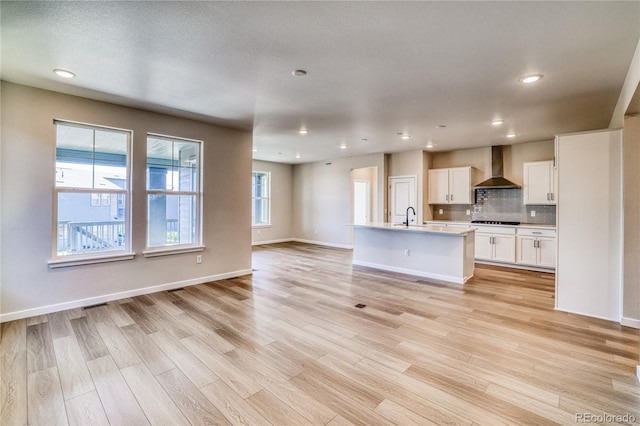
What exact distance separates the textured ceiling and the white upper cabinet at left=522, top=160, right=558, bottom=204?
158 cm

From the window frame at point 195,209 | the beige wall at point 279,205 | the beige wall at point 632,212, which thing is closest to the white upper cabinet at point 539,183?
the beige wall at point 632,212

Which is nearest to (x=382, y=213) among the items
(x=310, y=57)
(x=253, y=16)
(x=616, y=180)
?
(x=616, y=180)

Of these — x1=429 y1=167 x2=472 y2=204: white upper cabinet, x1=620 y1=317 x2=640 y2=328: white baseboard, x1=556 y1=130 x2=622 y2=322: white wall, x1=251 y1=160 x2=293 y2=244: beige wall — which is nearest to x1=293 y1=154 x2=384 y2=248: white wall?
x1=251 y1=160 x2=293 y2=244: beige wall

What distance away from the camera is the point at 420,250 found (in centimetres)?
537

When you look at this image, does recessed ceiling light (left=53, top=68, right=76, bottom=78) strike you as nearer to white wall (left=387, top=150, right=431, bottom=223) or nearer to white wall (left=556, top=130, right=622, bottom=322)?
white wall (left=556, top=130, right=622, bottom=322)

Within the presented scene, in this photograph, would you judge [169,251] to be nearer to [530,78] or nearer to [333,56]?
[333,56]

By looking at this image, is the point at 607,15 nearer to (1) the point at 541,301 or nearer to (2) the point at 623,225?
(2) the point at 623,225

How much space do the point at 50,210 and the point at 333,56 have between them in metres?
3.75

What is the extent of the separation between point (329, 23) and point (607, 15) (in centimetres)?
195

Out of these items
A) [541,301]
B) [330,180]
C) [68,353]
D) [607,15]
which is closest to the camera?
[607,15]

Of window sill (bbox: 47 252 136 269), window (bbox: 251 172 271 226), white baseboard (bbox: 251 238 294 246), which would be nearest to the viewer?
window sill (bbox: 47 252 136 269)

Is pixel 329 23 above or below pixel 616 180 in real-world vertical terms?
above

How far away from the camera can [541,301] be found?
405cm

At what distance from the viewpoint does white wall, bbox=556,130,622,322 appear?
3342mm
